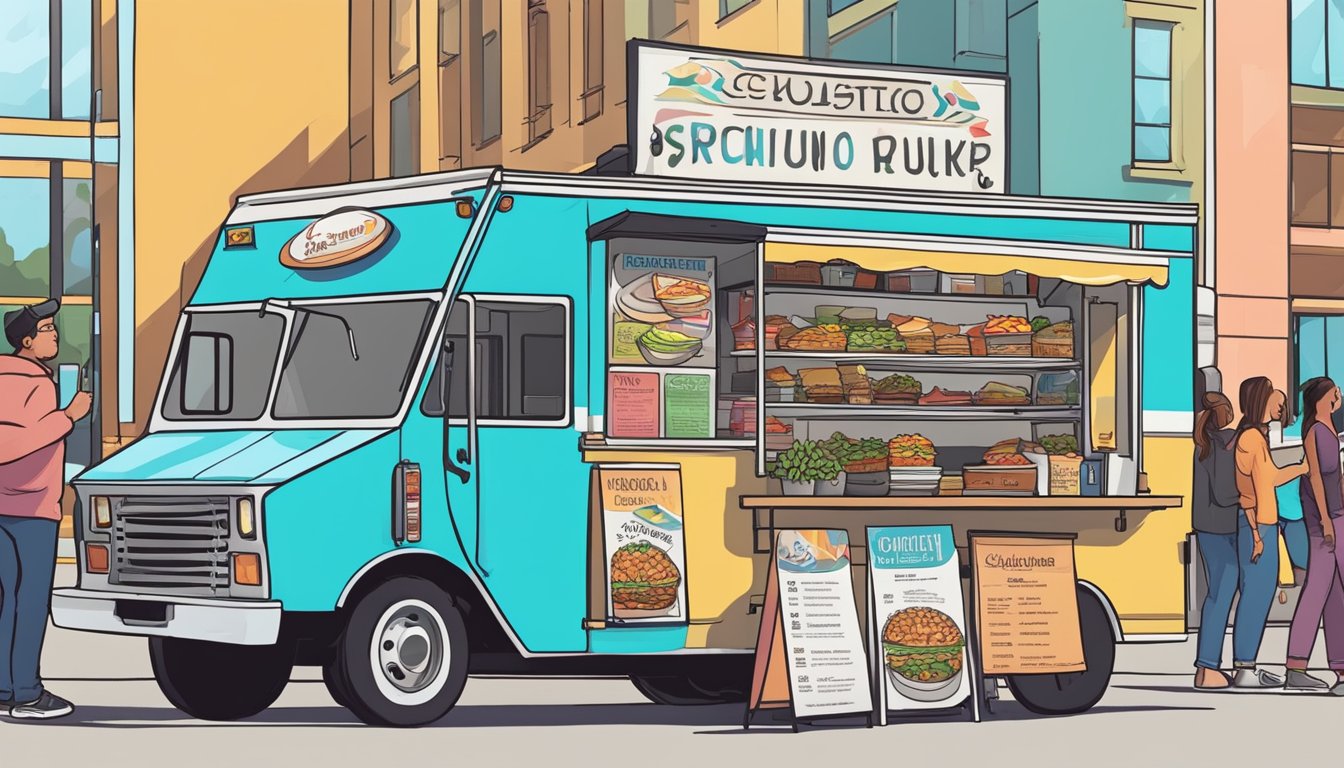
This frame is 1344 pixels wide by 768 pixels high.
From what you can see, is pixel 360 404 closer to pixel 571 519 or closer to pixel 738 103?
pixel 571 519

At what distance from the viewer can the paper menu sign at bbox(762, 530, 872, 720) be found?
11344 mm

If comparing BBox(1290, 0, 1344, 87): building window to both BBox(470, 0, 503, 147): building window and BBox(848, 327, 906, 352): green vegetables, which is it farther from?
BBox(848, 327, 906, 352): green vegetables

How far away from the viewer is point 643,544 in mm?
11641

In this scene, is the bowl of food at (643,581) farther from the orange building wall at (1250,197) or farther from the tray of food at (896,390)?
the orange building wall at (1250,197)

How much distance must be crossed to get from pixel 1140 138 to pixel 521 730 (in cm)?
1386

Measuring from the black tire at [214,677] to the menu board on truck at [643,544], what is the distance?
1929 mm

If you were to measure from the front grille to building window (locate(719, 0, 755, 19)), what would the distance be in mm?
16263

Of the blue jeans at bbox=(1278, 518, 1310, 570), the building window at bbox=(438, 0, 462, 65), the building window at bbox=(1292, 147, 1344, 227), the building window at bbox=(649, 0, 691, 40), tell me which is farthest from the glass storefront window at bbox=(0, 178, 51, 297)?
the blue jeans at bbox=(1278, 518, 1310, 570)

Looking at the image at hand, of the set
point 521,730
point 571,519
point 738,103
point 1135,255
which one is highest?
point 738,103

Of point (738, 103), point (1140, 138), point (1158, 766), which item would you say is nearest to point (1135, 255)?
point (738, 103)

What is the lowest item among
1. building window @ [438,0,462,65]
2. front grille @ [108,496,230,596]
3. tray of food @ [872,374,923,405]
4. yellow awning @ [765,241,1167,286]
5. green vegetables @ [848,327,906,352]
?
front grille @ [108,496,230,596]

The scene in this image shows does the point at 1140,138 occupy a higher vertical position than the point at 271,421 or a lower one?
higher

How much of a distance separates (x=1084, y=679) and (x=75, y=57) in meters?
34.5

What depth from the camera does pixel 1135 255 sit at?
12805 mm
